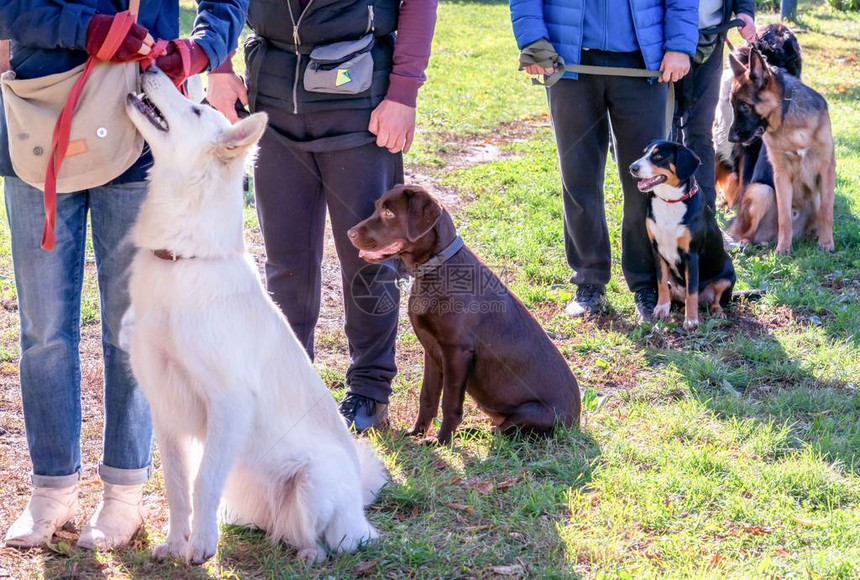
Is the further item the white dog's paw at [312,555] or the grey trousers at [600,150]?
the grey trousers at [600,150]

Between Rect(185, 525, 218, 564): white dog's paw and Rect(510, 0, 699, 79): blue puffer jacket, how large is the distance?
11.0ft

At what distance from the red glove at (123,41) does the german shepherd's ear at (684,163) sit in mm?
3287

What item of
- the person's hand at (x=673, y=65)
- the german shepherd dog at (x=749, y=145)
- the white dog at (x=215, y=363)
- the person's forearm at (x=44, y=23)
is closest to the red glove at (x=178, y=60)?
the white dog at (x=215, y=363)

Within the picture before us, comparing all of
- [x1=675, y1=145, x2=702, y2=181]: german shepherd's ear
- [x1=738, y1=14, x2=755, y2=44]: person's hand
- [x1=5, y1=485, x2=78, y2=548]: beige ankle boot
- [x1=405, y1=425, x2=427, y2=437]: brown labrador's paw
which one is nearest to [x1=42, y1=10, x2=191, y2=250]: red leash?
[x1=5, y1=485, x2=78, y2=548]: beige ankle boot

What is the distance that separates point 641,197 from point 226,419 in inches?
135

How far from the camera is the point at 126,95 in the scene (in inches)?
106

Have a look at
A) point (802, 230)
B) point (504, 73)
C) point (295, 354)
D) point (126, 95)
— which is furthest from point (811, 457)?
point (504, 73)

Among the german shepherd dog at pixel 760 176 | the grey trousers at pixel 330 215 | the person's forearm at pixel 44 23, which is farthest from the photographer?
the german shepherd dog at pixel 760 176

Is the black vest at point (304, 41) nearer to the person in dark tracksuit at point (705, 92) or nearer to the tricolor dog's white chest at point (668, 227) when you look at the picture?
the tricolor dog's white chest at point (668, 227)

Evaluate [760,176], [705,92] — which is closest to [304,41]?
[705,92]

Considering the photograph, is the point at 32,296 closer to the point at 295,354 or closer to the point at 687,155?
the point at 295,354

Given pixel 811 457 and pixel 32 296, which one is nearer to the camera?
pixel 32 296

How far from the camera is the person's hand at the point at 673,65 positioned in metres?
4.84

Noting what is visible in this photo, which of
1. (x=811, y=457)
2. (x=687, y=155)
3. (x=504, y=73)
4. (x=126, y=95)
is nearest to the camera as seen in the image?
(x=126, y=95)
